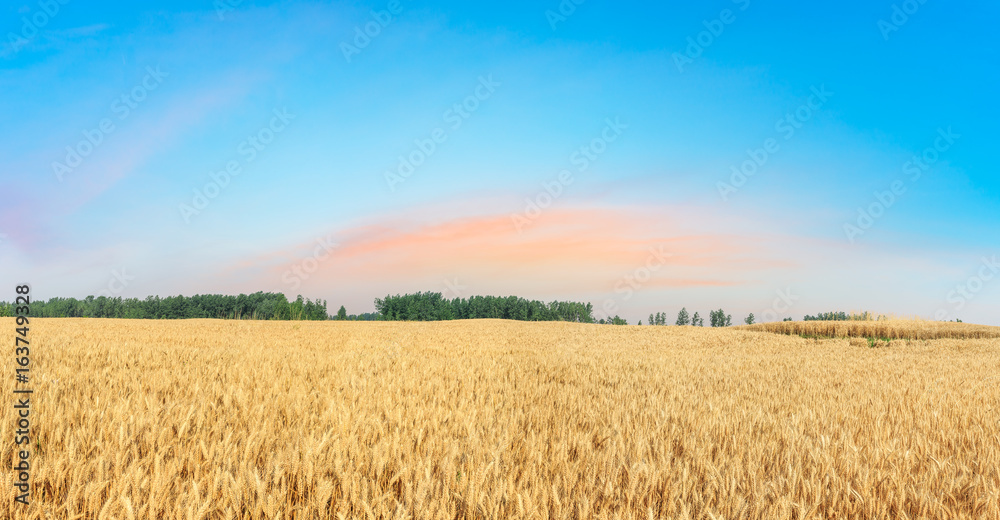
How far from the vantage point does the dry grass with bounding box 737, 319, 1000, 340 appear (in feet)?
109

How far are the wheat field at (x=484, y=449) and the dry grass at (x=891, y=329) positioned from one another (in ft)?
115

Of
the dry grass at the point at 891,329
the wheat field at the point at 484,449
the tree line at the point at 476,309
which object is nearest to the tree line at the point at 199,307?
the tree line at the point at 476,309

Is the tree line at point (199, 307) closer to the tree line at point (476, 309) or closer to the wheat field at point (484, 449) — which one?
the tree line at point (476, 309)

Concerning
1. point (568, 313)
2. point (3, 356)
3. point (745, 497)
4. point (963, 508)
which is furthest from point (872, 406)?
point (568, 313)

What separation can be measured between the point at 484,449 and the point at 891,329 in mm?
43509

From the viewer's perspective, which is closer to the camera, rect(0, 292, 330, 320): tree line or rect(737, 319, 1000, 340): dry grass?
rect(737, 319, 1000, 340): dry grass

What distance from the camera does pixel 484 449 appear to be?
128 inches

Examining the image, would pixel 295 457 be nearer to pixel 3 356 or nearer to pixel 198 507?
pixel 198 507

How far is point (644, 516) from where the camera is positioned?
2449mm

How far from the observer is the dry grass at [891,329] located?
109ft

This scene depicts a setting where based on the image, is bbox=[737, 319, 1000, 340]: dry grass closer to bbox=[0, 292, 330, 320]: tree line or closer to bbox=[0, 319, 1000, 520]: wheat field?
bbox=[0, 319, 1000, 520]: wheat field

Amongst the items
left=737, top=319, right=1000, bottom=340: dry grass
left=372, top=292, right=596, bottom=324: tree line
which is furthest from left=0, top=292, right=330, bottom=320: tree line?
left=737, top=319, right=1000, bottom=340: dry grass

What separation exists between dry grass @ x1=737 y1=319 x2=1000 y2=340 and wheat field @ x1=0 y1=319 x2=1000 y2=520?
3515cm

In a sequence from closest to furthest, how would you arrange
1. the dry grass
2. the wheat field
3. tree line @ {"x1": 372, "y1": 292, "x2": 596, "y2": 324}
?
1. the wheat field
2. the dry grass
3. tree line @ {"x1": 372, "y1": 292, "x2": 596, "y2": 324}
